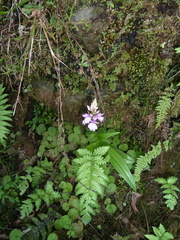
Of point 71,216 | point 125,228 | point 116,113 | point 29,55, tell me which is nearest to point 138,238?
point 125,228

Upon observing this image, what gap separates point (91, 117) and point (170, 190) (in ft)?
4.35

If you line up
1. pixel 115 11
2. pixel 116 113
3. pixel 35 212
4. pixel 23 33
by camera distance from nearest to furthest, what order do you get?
pixel 115 11, pixel 23 33, pixel 116 113, pixel 35 212

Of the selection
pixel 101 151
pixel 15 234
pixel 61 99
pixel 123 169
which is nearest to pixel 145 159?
pixel 123 169

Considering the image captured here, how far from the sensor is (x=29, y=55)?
86.2 inches

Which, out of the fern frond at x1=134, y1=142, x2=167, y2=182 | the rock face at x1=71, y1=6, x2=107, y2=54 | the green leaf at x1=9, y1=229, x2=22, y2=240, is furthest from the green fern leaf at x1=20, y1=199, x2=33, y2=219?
the rock face at x1=71, y1=6, x2=107, y2=54

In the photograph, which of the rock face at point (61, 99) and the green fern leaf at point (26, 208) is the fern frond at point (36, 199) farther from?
the rock face at point (61, 99)

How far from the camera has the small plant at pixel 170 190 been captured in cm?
243

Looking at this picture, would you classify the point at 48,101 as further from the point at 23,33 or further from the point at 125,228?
the point at 125,228

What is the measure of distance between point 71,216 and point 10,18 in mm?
2287

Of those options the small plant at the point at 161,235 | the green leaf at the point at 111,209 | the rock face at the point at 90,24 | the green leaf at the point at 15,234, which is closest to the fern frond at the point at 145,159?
the green leaf at the point at 111,209

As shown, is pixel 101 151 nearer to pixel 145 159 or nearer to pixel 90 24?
pixel 145 159

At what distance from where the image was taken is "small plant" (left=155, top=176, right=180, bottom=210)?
2430 millimetres

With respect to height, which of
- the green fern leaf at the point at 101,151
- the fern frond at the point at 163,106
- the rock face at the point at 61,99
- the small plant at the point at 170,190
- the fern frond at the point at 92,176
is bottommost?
the small plant at the point at 170,190

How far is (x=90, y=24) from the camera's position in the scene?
204 cm
